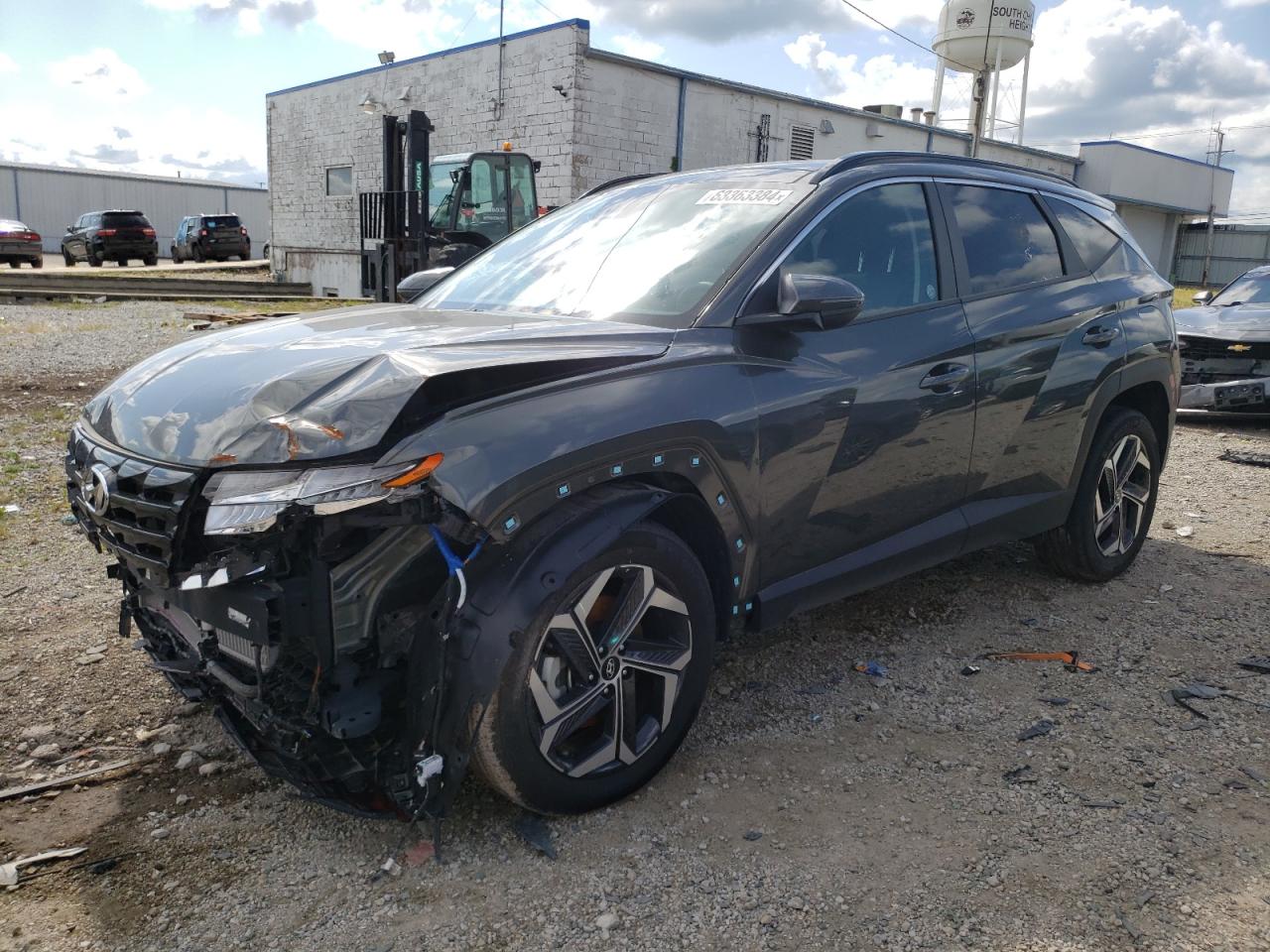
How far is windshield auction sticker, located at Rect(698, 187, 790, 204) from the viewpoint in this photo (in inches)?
133

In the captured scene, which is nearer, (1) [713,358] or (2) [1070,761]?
(1) [713,358]

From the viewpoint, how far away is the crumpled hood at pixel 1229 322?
9.35 m

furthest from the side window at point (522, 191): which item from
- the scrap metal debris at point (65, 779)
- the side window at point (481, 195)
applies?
the scrap metal debris at point (65, 779)

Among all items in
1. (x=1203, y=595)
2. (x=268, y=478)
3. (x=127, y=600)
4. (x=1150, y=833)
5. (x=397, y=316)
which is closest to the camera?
(x=268, y=478)

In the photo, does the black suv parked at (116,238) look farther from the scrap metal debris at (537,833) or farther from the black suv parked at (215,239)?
the scrap metal debris at (537,833)

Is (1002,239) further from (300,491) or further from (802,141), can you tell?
(802,141)

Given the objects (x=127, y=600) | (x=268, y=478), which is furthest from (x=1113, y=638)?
(x=127, y=600)

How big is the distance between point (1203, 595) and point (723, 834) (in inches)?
129

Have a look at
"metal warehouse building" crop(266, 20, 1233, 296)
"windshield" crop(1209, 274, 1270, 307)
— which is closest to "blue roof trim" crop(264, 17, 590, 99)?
"metal warehouse building" crop(266, 20, 1233, 296)

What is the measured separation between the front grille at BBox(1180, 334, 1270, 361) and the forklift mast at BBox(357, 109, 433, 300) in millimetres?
9765

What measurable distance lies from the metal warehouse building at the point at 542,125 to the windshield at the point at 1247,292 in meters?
8.46

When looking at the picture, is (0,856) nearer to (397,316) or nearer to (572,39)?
(397,316)

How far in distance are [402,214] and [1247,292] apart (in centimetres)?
1095

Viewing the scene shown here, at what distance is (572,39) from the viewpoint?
19094mm
